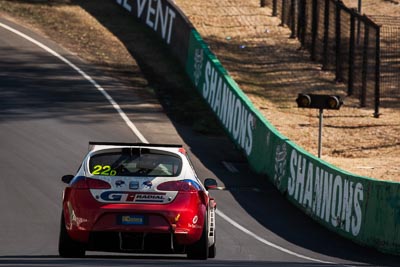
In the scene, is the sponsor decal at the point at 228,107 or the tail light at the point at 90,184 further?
the sponsor decal at the point at 228,107

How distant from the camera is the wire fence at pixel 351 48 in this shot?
36969 mm

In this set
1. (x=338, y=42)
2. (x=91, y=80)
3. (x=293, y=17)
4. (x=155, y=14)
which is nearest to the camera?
(x=91, y=80)

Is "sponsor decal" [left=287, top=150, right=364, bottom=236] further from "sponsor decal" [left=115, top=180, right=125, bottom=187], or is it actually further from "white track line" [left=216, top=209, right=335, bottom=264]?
"sponsor decal" [left=115, top=180, right=125, bottom=187]

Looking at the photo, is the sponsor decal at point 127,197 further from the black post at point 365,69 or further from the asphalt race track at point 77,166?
the black post at point 365,69

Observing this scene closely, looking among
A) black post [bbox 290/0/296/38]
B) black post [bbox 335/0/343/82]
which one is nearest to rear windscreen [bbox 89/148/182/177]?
black post [bbox 335/0/343/82]

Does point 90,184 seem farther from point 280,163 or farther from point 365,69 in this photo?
point 365,69

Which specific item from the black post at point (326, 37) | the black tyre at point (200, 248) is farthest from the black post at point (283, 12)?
the black tyre at point (200, 248)

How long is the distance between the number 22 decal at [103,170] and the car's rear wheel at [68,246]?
695 millimetres

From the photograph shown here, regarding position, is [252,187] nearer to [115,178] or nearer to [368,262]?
[368,262]

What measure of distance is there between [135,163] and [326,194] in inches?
387

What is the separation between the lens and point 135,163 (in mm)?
14680

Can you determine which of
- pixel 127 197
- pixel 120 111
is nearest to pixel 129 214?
pixel 127 197

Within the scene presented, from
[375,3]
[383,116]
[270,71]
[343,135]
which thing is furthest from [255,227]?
[375,3]

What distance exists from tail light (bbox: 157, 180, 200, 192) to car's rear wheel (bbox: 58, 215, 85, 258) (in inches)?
47.6
